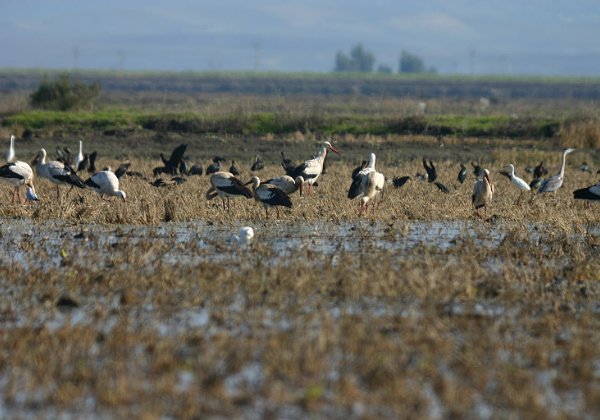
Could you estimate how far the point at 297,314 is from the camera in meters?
8.46

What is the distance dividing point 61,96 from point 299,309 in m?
32.8

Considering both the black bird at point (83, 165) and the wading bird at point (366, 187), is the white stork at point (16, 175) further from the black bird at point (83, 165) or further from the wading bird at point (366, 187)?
the wading bird at point (366, 187)

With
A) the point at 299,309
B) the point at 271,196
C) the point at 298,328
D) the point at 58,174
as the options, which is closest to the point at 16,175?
the point at 58,174

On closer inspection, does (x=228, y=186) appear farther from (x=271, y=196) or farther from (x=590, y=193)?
(x=590, y=193)

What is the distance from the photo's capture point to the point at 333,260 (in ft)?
37.1

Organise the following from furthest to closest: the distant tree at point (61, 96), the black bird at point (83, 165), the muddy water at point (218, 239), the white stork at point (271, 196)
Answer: the distant tree at point (61, 96), the black bird at point (83, 165), the white stork at point (271, 196), the muddy water at point (218, 239)

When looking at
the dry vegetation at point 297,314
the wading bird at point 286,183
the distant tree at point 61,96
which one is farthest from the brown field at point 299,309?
the distant tree at point 61,96

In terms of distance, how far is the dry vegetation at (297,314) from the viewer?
20.7ft

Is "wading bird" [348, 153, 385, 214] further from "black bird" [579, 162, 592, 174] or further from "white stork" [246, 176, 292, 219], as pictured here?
"black bird" [579, 162, 592, 174]

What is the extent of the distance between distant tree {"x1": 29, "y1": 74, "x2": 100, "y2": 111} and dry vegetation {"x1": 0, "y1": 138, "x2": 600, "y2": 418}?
25093 mm

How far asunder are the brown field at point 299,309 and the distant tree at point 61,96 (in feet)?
76.2

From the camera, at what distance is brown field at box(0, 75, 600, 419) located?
20.7ft

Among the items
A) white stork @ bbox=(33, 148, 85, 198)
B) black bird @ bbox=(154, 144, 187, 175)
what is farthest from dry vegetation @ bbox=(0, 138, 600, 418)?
black bird @ bbox=(154, 144, 187, 175)

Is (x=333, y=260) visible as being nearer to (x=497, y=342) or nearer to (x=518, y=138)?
(x=497, y=342)
